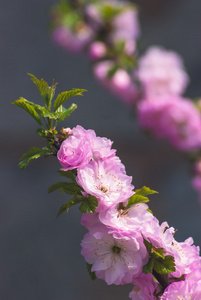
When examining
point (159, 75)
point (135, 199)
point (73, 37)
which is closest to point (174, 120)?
point (159, 75)

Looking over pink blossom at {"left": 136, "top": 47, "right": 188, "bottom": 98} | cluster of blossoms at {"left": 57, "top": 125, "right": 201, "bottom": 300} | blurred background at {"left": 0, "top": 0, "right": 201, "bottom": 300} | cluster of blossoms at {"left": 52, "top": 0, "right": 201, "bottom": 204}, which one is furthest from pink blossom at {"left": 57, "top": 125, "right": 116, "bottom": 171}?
blurred background at {"left": 0, "top": 0, "right": 201, "bottom": 300}

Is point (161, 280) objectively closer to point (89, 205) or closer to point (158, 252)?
point (158, 252)

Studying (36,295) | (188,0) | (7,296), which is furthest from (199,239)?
(188,0)

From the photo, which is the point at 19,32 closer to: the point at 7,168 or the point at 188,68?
the point at 7,168

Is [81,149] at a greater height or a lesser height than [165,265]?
greater

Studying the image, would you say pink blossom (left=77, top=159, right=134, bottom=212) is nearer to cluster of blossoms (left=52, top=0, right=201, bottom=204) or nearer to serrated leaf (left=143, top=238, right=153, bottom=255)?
serrated leaf (left=143, top=238, right=153, bottom=255)

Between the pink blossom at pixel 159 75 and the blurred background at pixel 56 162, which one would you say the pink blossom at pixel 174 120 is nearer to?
the pink blossom at pixel 159 75
